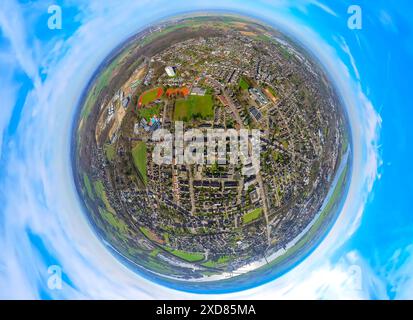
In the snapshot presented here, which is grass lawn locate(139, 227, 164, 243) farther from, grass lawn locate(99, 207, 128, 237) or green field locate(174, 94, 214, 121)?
green field locate(174, 94, 214, 121)

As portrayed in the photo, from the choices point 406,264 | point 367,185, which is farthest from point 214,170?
point 406,264

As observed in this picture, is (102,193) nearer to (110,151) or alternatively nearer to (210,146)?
(110,151)

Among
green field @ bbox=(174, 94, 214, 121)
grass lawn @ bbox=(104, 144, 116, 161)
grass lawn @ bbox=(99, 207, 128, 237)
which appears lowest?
grass lawn @ bbox=(99, 207, 128, 237)

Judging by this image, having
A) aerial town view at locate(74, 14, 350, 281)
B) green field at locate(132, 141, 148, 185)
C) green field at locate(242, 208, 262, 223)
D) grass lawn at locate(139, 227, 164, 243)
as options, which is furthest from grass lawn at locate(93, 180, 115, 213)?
green field at locate(242, 208, 262, 223)

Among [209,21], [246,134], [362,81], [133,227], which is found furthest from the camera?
[362,81]

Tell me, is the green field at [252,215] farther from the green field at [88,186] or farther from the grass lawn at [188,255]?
the green field at [88,186]

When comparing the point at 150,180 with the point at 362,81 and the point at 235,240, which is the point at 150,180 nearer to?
the point at 235,240

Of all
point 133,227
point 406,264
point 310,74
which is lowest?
point 406,264
